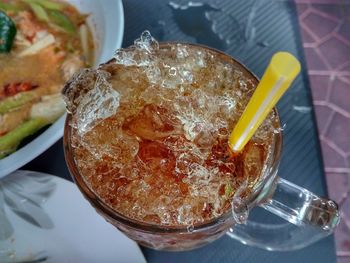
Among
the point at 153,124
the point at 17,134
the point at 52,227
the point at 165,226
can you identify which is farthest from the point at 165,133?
the point at 17,134

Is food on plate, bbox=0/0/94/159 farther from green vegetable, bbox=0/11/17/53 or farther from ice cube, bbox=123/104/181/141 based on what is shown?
ice cube, bbox=123/104/181/141

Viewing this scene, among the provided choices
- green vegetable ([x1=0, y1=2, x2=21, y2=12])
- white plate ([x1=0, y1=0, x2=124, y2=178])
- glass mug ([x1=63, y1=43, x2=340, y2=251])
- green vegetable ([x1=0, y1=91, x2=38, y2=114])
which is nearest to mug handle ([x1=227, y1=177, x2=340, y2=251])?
glass mug ([x1=63, y1=43, x2=340, y2=251])

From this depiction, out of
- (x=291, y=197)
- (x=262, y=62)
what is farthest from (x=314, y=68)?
(x=291, y=197)

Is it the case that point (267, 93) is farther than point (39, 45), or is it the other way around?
point (39, 45)

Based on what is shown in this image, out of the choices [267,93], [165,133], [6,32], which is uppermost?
[267,93]

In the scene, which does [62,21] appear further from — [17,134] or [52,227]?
[52,227]

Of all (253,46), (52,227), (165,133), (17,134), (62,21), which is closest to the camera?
(165,133)

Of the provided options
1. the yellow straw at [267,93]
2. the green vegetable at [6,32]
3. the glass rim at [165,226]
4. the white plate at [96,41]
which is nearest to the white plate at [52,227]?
the white plate at [96,41]

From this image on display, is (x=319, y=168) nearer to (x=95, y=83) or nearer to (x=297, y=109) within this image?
(x=297, y=109)
